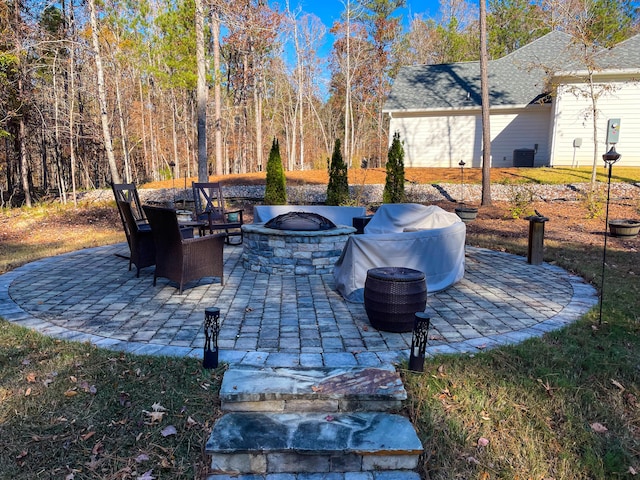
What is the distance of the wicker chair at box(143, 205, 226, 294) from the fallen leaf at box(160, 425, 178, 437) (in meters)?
2.25

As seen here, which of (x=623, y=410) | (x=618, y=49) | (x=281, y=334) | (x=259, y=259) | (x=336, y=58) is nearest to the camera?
(x=623, y=410)

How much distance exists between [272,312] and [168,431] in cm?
177

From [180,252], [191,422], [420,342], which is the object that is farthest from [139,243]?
[420,342]

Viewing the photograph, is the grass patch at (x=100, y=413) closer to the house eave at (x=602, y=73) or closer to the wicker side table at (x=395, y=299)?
the wicker side table at (x=395, y=299)

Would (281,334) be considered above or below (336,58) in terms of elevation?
below

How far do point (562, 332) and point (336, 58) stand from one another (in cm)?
2464

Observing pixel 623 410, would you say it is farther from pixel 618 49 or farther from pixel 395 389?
pixel 618 49

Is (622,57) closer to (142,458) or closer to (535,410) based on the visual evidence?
(535,410)

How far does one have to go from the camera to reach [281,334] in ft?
11.5

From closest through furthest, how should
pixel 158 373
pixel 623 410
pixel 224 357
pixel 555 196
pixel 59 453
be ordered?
pixel 59 453 < pixel 623 410 < pixel 158 373 < pixel 224 357 < pixel 555 196

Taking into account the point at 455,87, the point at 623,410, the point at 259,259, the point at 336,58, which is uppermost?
the point at 336,58

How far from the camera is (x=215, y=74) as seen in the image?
1372cm

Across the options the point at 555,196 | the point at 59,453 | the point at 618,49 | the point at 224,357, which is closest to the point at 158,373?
the point at 224,357

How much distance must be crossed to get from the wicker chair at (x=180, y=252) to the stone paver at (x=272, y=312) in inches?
9.0
